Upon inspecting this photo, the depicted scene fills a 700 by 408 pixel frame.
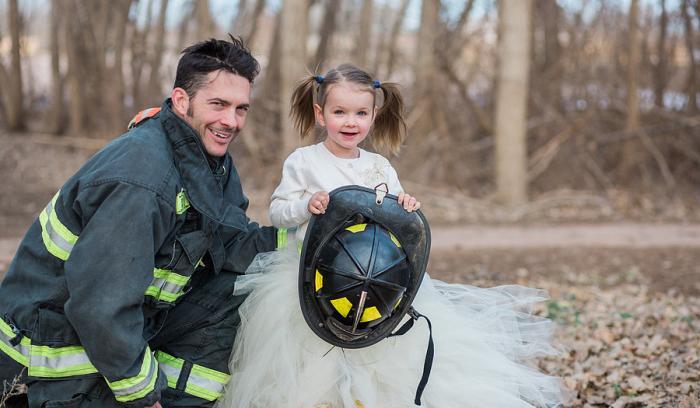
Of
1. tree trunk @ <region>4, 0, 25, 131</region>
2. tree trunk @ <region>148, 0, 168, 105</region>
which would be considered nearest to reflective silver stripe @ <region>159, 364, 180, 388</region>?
tree trunk @ <region>148, 0, 168, 105</region>

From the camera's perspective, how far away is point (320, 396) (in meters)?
3.04

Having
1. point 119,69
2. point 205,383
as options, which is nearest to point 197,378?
point 205,383

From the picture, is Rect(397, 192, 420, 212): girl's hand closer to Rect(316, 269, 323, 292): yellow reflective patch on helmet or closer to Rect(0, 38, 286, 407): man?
Rect(316, 269, 323, 292): yellow reflective patch on helmet

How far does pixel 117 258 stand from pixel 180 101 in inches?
30.6

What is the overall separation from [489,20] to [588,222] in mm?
6089

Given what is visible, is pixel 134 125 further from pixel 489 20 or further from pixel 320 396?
pixel 489 20

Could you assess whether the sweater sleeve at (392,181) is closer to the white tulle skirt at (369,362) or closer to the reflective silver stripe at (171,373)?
the white tulle skirt at (369,362)

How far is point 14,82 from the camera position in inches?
728

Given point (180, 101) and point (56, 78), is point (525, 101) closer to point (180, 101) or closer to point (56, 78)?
point (180, 101)

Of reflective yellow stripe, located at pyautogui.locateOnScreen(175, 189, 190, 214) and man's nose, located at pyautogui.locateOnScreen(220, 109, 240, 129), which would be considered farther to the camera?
man's nose, located at pyautogui.locateOnScreen(220, 109, 240, 129)

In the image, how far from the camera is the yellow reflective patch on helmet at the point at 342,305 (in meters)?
2.94

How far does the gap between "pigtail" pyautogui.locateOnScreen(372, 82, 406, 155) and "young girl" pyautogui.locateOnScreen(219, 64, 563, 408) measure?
0.17 ft

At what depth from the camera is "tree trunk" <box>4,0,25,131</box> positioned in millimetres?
17547


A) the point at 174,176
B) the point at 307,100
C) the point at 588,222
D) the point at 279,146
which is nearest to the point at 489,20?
the point at 279,146
